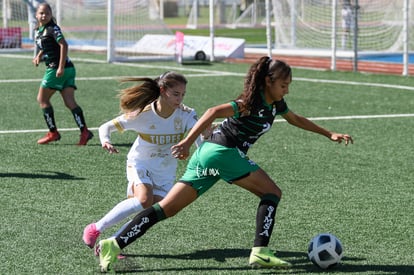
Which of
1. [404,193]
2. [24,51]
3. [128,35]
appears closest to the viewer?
[404,193]

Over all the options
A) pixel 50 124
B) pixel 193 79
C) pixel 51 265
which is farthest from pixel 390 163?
pixel 193 79

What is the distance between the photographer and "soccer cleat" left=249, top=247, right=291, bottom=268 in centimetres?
642

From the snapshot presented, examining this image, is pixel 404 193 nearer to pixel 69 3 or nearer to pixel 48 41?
pixel 48 41

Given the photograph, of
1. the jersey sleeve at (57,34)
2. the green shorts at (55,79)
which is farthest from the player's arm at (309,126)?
the green shorts at (55,79)

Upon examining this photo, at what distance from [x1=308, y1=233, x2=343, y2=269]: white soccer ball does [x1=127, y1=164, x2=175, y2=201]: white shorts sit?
126cm

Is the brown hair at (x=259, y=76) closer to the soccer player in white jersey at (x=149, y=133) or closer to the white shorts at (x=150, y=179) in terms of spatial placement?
the soccer player in white jersey at (x=149, y=133)

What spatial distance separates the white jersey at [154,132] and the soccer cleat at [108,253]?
32.9 inches

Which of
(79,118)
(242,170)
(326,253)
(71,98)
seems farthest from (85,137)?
(326,253)

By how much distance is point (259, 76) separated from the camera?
6.53 meters

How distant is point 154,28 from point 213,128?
2072 centimetres

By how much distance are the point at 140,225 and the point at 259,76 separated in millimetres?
1324

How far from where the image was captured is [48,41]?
12750 mm

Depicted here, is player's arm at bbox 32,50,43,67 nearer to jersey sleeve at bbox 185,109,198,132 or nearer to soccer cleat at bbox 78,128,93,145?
soccer cleat at bbox 78,128,93,145

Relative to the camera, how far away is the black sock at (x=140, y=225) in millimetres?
6523
